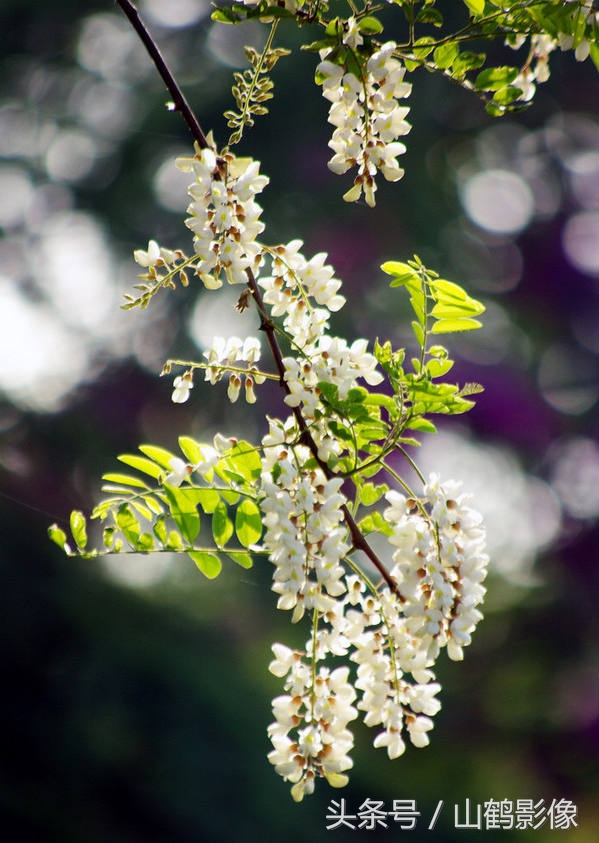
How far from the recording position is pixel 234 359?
0.78 metres

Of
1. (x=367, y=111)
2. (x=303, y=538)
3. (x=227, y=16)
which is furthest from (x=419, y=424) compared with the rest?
(x=227, y=16)

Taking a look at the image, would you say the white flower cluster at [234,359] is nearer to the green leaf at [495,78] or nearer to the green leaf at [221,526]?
the green leaf at [221,526]

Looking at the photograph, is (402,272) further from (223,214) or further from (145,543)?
(145,543)

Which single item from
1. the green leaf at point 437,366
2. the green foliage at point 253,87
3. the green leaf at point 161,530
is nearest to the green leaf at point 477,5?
the green foliage at point 253,87

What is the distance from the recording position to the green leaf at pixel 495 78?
767 mm

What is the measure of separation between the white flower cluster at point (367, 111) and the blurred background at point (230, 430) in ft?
7.50

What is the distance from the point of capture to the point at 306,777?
2.20 feet

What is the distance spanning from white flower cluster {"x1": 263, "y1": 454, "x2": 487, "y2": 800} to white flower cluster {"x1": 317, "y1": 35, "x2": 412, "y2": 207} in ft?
0.74

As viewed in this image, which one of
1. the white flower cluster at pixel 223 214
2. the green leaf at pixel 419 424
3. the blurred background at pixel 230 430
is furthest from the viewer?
the blurred background at pixel 230 430

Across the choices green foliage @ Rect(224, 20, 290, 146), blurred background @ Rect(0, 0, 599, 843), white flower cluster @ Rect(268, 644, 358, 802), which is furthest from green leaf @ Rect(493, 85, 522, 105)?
blurred background @ Rect(0, 0, 599, 843)

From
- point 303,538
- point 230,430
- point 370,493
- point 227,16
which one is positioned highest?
point 230,430

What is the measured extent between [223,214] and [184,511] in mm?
291

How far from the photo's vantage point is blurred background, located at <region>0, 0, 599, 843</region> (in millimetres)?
3279

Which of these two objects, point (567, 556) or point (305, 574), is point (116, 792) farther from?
point (305, 574)
